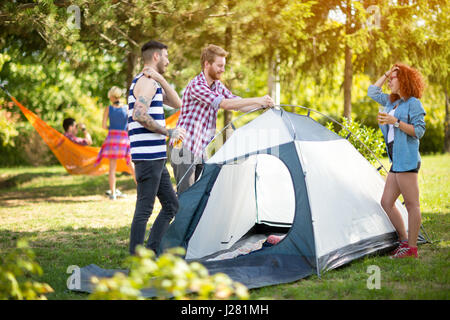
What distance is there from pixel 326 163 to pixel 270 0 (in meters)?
3.83

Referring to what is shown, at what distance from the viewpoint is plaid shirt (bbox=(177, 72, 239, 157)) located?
11.7ft

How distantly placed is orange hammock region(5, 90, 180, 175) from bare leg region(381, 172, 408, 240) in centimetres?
410

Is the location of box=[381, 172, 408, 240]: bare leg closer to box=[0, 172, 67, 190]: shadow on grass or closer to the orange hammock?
the orange hammock

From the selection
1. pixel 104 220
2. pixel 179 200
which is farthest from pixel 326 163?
pixel 104 220

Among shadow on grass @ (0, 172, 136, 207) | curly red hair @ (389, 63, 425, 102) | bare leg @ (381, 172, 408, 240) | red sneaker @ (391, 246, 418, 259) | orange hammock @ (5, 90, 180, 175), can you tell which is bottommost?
red sneaker @ (391, 246, 418, 259)

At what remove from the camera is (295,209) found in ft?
11.1

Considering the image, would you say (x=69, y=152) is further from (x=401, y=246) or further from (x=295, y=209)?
(x=401, y=246)

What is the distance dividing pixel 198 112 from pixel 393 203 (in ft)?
5.06

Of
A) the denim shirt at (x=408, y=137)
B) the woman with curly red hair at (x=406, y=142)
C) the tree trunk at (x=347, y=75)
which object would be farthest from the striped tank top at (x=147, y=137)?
the tree trunk at (x=347, y=75)

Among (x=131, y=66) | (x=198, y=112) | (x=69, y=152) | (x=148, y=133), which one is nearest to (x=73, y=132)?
(x=69, y=152)

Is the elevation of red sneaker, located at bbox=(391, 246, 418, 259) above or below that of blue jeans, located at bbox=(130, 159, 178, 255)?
below

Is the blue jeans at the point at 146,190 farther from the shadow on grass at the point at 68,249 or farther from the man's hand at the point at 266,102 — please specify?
the man's hand at the point at 266,102

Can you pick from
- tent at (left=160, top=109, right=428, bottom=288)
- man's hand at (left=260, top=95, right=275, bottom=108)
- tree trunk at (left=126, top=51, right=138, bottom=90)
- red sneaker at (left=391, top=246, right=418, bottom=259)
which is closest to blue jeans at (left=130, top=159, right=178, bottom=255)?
tent at (left=160, top=109, right=428, bottom=288)

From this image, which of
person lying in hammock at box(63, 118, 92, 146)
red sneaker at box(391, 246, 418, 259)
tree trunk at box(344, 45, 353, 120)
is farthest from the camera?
tree trunk at box(344, 45, 353, 120)
